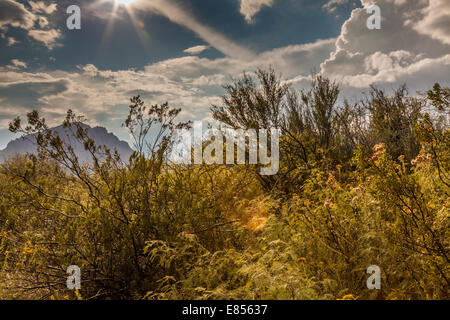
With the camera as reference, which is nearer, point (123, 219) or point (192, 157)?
point (123, 219)

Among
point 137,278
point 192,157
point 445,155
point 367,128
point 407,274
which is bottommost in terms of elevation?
point 137,278

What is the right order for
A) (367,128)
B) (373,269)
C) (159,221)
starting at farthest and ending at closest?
(367,128) < (159,221) < (373,269)

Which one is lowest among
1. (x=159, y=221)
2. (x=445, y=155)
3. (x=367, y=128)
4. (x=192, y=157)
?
(x=159, y=221)
